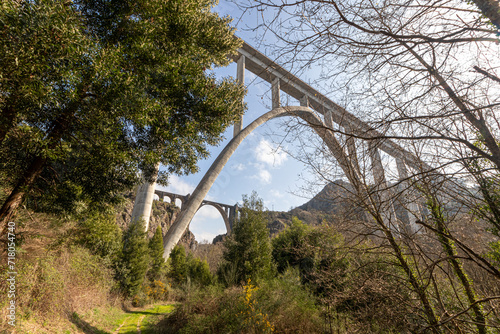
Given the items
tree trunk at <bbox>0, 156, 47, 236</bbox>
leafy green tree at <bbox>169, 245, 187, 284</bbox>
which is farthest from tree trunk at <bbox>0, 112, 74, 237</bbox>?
leafy green tree at <bbox>169, 245, 187, 284</bbox>

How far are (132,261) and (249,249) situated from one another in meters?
7.44

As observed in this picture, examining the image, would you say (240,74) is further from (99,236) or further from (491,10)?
(491,10)

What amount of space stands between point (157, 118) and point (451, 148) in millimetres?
4307

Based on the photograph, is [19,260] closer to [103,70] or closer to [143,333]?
[143,333]

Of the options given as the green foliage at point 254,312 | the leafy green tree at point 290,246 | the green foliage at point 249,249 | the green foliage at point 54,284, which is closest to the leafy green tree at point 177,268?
the green foliage at point 54,284

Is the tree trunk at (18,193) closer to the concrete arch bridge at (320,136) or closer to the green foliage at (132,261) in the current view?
the concrete arch bridge at (320,136)

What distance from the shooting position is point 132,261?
1152 centimetres

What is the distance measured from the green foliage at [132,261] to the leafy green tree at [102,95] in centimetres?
767

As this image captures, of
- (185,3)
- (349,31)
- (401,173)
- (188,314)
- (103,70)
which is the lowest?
(188,314)

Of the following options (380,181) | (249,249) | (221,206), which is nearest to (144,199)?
(249,249)

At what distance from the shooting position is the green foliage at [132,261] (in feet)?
36.1

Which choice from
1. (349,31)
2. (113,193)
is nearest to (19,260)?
(113,193)

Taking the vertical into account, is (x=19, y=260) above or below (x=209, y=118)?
below

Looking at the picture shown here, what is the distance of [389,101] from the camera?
1.88m
